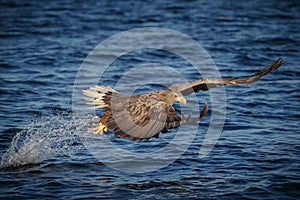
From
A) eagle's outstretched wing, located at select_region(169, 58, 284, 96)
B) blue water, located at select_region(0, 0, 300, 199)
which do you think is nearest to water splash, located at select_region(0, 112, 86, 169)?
blue water, located at select_region(0, 0, 300, 199)

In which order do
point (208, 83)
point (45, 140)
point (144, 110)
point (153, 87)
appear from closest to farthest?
point (144, 110) → point (208, 83) → point (45, 140) → point (153, 87)

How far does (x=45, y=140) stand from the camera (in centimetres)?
781

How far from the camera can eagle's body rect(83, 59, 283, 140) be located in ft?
20.0

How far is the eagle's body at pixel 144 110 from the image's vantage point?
6.09 m

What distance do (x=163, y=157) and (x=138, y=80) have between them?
409cm

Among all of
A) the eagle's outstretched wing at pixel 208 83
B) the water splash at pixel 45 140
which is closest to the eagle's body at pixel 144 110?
the eagle's outstretched wing at pixel 208 83

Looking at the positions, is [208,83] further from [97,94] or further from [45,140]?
[45,140]

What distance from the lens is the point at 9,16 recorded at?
1638 centimetres

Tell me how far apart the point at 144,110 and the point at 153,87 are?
4.40 m

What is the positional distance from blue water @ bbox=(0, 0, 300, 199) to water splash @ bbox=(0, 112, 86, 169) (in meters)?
0.02

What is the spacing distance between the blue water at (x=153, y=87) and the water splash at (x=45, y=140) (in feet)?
0.05

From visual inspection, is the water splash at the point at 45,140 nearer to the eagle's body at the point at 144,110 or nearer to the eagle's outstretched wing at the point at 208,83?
the eagle's body at the point at 144,110

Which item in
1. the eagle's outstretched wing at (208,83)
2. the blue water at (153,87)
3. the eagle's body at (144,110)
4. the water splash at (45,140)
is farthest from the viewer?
the water splash at (45,140)

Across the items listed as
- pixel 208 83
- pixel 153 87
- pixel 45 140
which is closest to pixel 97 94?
pixel 45 140
